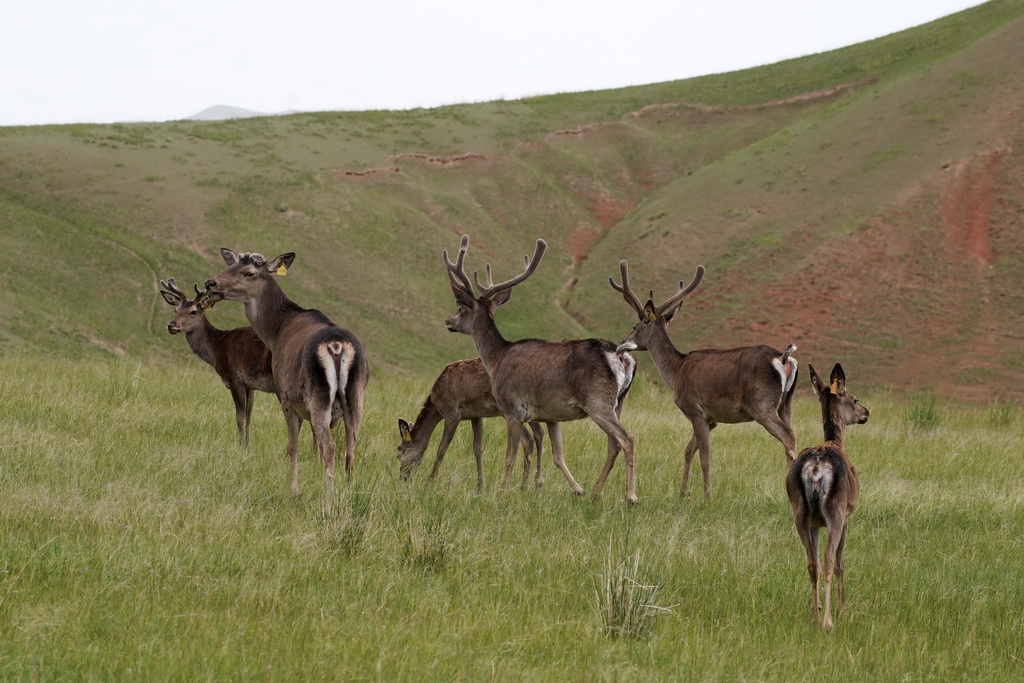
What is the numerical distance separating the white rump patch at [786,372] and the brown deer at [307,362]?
4448 mm

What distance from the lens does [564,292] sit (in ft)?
143

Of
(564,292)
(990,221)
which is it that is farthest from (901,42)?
(564,292)

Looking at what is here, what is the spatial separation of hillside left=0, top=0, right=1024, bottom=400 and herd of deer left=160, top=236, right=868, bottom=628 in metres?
15.2

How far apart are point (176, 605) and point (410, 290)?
33908mm

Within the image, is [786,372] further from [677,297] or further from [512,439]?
[512,439]

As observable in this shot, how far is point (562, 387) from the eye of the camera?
11.2 meters

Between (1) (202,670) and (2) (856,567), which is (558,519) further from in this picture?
(1) (202,670)

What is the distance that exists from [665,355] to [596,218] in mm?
40054

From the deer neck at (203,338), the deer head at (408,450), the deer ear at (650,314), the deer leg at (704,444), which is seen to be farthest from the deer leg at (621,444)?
the deer neck at (203,338)

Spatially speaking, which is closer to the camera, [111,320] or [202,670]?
[202,670]

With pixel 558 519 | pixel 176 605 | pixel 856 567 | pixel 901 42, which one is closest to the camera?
pixel 176 605

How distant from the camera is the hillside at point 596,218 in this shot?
3419cm

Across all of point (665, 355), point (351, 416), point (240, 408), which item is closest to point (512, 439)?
point (351, 416)

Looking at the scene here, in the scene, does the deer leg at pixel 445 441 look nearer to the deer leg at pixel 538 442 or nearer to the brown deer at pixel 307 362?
the deer leg at pixel 538 442
